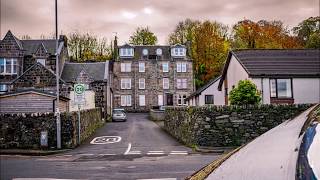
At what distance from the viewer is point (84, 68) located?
52281 millimetres

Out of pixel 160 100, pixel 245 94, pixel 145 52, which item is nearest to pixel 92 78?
pixel 145 52

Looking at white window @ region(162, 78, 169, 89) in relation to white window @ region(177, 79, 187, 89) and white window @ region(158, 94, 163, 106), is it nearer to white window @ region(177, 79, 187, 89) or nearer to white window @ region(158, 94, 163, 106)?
white window @ region(158, 94, 163, 106)

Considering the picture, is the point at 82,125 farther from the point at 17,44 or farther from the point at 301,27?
the point at 301,27

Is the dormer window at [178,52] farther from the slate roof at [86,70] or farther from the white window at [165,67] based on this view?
the slate roof at [86,70]

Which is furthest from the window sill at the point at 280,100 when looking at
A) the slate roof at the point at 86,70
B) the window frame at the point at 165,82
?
the window frame at the point at 165,82

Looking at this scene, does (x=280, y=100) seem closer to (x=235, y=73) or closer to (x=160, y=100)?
(x=235, y=73)

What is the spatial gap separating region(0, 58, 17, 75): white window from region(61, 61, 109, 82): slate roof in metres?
5.42

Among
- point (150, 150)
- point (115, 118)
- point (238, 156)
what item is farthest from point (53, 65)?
point (238, 156)

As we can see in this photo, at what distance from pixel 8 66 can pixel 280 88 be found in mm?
30973

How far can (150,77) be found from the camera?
71250mm

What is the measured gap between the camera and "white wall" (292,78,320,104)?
106ft

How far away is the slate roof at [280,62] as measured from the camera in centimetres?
3222

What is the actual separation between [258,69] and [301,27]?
82.2ft

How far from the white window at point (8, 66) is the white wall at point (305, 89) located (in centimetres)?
3131
